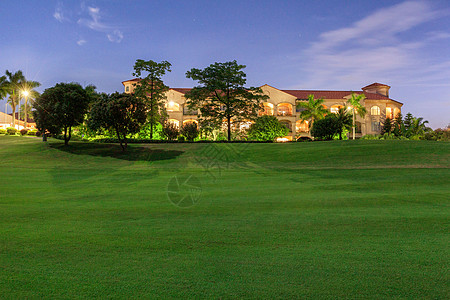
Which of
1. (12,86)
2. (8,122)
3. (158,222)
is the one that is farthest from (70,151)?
(8,122)

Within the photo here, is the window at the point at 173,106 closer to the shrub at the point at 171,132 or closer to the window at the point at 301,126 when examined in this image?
the shrub at the point at 171,132

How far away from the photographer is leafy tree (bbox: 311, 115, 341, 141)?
155ft

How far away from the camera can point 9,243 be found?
20.3 ft

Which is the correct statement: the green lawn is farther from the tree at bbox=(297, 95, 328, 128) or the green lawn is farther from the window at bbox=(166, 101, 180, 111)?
the window at bbox=(166, 101, 180, 111)

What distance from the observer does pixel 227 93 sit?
173 feet

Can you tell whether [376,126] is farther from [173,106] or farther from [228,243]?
[228,243]

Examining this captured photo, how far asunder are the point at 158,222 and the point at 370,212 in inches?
227

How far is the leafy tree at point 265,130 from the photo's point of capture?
51250mm

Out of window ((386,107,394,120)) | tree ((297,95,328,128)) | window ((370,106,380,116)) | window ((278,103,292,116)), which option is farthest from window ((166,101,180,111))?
window ((386,107,394,120))

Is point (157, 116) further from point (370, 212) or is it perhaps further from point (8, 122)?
point (8, 122)

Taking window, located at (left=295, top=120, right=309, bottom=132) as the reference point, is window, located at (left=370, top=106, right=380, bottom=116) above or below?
above

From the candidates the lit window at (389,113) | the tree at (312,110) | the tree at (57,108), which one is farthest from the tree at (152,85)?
the lit window at (389,113)

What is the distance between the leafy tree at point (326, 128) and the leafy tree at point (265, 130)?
617 centimetres

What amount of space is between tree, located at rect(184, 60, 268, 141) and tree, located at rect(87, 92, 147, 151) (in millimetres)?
17849
